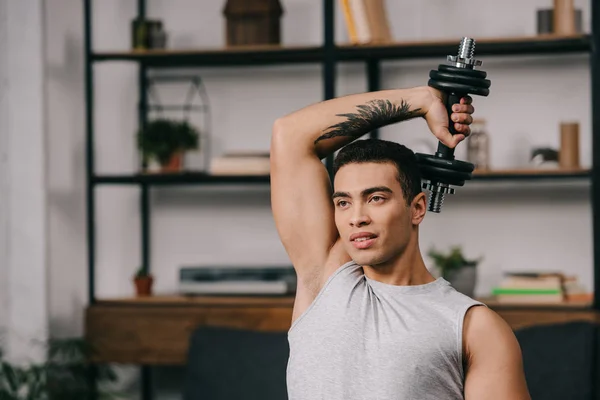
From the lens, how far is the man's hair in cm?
161

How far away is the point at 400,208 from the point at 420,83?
88.1 inches

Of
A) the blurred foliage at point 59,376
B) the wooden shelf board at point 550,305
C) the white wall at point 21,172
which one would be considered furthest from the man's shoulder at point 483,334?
the white wall at point 21,172

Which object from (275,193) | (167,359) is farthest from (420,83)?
(275,193)

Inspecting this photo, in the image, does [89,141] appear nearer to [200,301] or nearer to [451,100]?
[200,301]

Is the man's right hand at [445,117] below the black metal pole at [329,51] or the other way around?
below

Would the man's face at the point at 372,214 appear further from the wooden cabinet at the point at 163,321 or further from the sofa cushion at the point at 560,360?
the wooden cabinet at the point at 163,321

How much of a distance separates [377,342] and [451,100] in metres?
0.43

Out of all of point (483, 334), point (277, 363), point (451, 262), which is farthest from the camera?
point (451, 262)

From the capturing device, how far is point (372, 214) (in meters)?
1.57

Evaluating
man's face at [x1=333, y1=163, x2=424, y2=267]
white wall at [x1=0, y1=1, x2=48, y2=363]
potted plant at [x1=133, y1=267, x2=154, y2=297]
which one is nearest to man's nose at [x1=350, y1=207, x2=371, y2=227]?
man's face at [x1=333, y1=163, x2=424, y2=267]

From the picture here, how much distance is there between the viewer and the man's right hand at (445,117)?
5.26 feet

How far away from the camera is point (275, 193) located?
1715mm

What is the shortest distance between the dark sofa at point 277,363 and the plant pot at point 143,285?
1.59 feet

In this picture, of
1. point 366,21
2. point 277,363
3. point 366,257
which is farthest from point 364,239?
point 366,21
